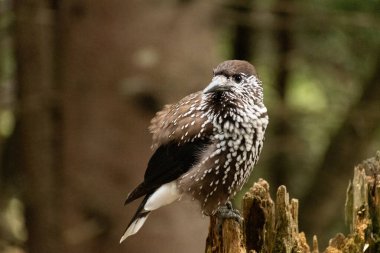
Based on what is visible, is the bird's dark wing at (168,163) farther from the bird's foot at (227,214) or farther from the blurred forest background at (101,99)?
the blurred forest background at (101,99)

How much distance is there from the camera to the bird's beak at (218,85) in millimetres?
4555

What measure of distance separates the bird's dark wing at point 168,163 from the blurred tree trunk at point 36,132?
185 cm

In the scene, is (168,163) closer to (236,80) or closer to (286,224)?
(236,80)

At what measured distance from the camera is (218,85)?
457 cm

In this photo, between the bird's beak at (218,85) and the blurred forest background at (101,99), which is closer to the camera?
the bird's beak at (218,85)

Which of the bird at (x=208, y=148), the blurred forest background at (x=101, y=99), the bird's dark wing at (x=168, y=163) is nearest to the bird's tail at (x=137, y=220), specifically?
the bird at (x=208, y=148)

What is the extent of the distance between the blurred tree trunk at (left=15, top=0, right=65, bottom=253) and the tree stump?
238 cm

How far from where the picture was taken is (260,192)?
4.48 meters

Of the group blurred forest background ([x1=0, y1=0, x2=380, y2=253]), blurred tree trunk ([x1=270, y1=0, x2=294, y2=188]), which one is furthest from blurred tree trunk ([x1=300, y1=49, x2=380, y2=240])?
blurred tree trunk ([x1=270, y1=0, x2=294, y2=188])

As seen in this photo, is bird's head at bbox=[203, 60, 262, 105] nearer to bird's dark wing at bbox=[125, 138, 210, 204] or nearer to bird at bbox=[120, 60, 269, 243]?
bird at bbox=[120, 60, 269, 243]

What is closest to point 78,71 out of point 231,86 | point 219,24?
point 219,24

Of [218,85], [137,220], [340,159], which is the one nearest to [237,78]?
[218,85]

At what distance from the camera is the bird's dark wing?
4.92m

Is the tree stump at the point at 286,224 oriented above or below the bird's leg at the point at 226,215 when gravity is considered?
below
